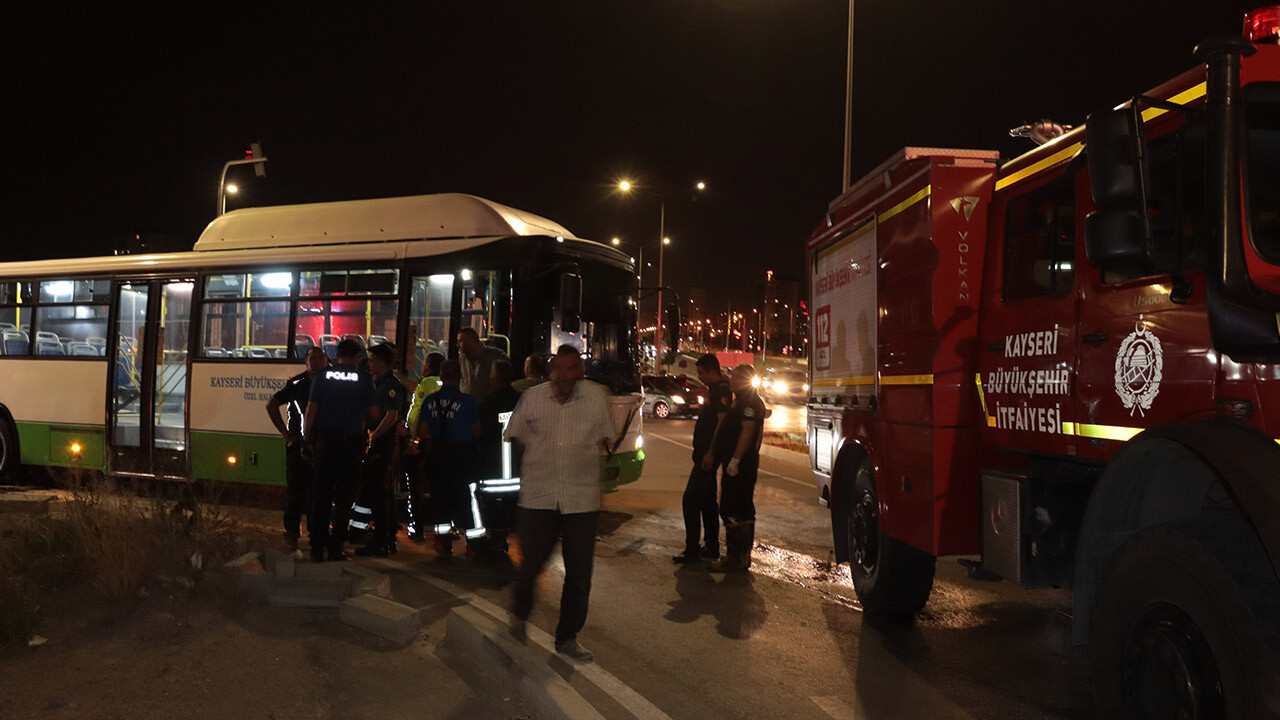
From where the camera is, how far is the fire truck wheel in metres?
3.13

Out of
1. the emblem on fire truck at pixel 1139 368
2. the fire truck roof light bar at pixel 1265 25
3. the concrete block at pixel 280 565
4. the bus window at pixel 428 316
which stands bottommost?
the concrete block at pixel 280 565

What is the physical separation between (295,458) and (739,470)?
4.08 m

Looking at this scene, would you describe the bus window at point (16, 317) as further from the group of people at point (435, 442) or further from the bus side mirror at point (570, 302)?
the bus side mirror at point (570, 302)

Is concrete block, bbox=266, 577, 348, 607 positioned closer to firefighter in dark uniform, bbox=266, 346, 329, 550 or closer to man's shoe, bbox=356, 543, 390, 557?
man's shoe, bbox=356, 543, 390, 557

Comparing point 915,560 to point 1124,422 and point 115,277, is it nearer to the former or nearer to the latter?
point 1124,422

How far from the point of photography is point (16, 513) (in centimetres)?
857

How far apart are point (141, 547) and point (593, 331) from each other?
19.0ft

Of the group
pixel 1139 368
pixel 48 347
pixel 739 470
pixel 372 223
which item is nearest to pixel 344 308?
pixel 372 223

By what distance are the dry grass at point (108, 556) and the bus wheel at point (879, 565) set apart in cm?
425

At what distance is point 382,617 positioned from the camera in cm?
583

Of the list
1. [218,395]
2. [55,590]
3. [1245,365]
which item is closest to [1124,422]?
[1245,365]

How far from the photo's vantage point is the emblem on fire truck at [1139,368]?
3.96 meters

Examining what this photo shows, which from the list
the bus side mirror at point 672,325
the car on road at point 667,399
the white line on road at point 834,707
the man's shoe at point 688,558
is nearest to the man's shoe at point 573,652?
the white line on road at point 834,707

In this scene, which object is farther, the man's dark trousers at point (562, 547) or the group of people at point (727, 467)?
the group of people at point (727, 467)
